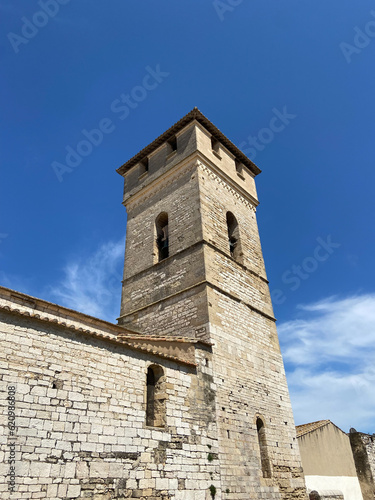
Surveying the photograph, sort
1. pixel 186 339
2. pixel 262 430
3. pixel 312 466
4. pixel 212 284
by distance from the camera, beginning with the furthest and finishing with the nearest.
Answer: pixel 312 466 < pixel 212 284 < pixel 262 430 < pixel 186 339

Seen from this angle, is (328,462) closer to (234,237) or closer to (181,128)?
(234,237)

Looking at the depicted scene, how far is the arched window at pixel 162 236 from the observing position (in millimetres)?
13266

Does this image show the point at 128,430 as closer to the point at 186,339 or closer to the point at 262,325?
the point at 186,339

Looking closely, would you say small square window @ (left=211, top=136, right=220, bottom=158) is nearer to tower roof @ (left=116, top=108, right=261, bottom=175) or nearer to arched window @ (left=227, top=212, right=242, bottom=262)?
tower roof @ (left=116, top=108, right=261, bottom=175)

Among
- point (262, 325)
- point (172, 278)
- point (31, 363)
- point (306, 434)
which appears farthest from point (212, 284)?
point (306, 434)

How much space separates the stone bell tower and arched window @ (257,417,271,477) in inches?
0.9

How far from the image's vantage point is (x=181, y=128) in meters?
15.0

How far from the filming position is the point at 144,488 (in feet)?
21.9

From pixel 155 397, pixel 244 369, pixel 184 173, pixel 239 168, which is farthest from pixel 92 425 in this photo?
pixel 239 168

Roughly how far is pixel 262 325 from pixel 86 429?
7088 millimetres

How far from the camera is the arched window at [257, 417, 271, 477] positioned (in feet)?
Answer: 30.3

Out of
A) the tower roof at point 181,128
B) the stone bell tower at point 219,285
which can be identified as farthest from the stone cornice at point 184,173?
the tower roof at point 181,128

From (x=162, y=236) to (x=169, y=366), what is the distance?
628 centimetres

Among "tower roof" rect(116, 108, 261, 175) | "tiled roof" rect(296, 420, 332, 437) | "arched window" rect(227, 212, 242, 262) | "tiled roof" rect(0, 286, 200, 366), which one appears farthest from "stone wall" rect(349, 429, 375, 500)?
"tower roof" rect(116, 108, 261, 175)
